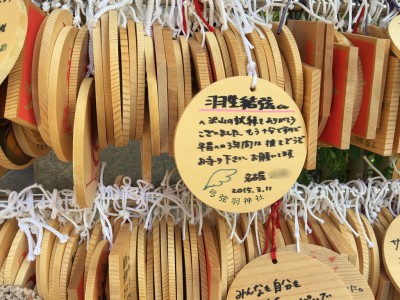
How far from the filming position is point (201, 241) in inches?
26.9

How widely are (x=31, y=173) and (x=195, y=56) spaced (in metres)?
1.02

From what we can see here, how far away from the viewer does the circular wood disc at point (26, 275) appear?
0.64m

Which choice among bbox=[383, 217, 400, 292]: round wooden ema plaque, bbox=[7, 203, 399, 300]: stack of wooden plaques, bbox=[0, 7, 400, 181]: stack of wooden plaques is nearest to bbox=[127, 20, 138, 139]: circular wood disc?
bbox=[0, 7, 400, 181]: stack of wooden plaques

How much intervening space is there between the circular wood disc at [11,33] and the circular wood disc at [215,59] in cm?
24

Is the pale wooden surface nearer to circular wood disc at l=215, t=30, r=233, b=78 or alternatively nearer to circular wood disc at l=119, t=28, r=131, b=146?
circular wood disc at l=215, t=30, r=233, b=78

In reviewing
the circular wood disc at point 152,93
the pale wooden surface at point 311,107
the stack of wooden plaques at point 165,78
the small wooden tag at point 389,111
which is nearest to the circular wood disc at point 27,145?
the stack of wooden plaques at point 165,78

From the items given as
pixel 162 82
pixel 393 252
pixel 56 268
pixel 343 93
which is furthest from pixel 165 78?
pixel 393 252

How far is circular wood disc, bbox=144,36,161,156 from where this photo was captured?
1.66 ft

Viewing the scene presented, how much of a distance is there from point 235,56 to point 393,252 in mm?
475

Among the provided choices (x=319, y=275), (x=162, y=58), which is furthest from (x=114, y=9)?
(x=319, y=275)

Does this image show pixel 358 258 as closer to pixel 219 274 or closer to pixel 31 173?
pixel 219 274

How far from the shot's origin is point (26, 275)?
65cm

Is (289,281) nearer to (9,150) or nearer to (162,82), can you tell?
(162,82)

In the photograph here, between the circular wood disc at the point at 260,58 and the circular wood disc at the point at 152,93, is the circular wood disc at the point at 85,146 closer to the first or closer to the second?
the circular wood disc at the point at 152,93
